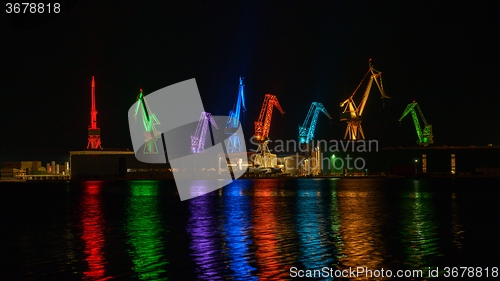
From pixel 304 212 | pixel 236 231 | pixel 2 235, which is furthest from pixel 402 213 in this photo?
pixel 2 235

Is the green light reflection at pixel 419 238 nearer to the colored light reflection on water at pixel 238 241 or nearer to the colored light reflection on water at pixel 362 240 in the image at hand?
the colored light reflection on water at pixel 362 240

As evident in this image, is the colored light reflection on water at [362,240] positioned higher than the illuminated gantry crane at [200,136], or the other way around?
the illuminated gantry crane at [200,136]

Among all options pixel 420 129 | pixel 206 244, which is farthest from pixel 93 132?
pixel 206 244

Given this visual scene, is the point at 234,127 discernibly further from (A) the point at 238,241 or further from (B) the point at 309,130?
(A) the point at 238,241

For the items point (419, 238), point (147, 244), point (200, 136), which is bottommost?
point (419, 238)

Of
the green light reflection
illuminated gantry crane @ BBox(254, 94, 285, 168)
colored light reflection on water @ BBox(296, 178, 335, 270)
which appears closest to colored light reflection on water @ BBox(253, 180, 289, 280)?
colored light reflection on water @ BBox(296, 178, 335, 270)

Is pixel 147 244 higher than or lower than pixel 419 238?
higher

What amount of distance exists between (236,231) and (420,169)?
103492 millimetres

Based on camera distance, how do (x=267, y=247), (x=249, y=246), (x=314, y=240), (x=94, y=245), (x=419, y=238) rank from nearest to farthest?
(x=267, y=247)
(x=249, y=246)
(x=94, y=245)
(x=314, y=240)
(x=419, y=238)

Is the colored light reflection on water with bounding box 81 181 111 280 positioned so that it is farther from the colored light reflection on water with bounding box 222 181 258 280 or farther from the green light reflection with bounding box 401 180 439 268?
the green light reflection with bounding box 401 180 439 268

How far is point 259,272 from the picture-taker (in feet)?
44.0

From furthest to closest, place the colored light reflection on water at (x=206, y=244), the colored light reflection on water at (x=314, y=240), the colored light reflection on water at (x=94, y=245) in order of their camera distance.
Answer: the colored light reflection on water at (x=314, y=240) → the colored light reflection on water at (x=206, y=244) → the colored light reflection on water at (x=94, y=245)

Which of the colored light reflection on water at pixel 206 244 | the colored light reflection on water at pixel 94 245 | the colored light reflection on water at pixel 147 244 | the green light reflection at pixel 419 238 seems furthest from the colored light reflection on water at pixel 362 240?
the colored light reflection on water at pixel 94 245

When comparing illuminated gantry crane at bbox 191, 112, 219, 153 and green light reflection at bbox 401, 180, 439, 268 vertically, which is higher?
illuminated gantry crane at bbox 191, 112, 219, 153
